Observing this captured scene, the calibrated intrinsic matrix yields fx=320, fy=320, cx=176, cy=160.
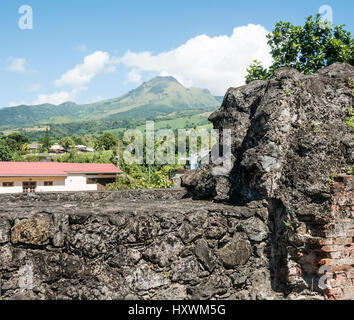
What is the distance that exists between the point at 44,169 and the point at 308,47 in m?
23.3

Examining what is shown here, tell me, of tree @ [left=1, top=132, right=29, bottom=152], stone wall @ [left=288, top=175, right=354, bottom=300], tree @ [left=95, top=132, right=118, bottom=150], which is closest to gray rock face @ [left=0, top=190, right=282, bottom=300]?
stone wall @ [left=288, top=175, right=354, bottom=300]

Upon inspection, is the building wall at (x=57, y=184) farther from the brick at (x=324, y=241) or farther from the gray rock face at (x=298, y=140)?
the brick at (x=324, y=241)

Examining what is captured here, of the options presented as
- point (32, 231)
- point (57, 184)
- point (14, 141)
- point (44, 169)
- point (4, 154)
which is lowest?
point (57, 184)

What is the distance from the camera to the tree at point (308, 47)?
12.8 meters

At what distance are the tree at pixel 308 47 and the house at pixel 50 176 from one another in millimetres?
18357

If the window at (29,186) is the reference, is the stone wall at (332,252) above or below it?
above

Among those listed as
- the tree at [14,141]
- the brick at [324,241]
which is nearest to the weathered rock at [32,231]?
the brick at [324,241]

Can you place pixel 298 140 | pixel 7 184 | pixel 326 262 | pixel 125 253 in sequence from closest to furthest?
pixel 125 253 < pixel 326 262 < pixel 298 140 < pixel 7 184

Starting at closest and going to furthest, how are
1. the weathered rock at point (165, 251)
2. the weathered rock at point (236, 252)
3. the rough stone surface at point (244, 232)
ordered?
the rough stone surface at point (244, 232) → the weathered rock at point (165, 251) → the weathered rock at point (236, 252)

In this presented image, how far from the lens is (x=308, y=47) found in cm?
1384

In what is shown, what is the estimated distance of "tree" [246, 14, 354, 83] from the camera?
12789 millimetres

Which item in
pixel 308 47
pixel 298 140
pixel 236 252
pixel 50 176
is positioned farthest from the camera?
pixel 50 176

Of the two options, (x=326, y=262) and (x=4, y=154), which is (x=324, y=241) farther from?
(x=4, y=154)

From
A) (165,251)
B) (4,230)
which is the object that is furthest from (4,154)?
(165,251)
